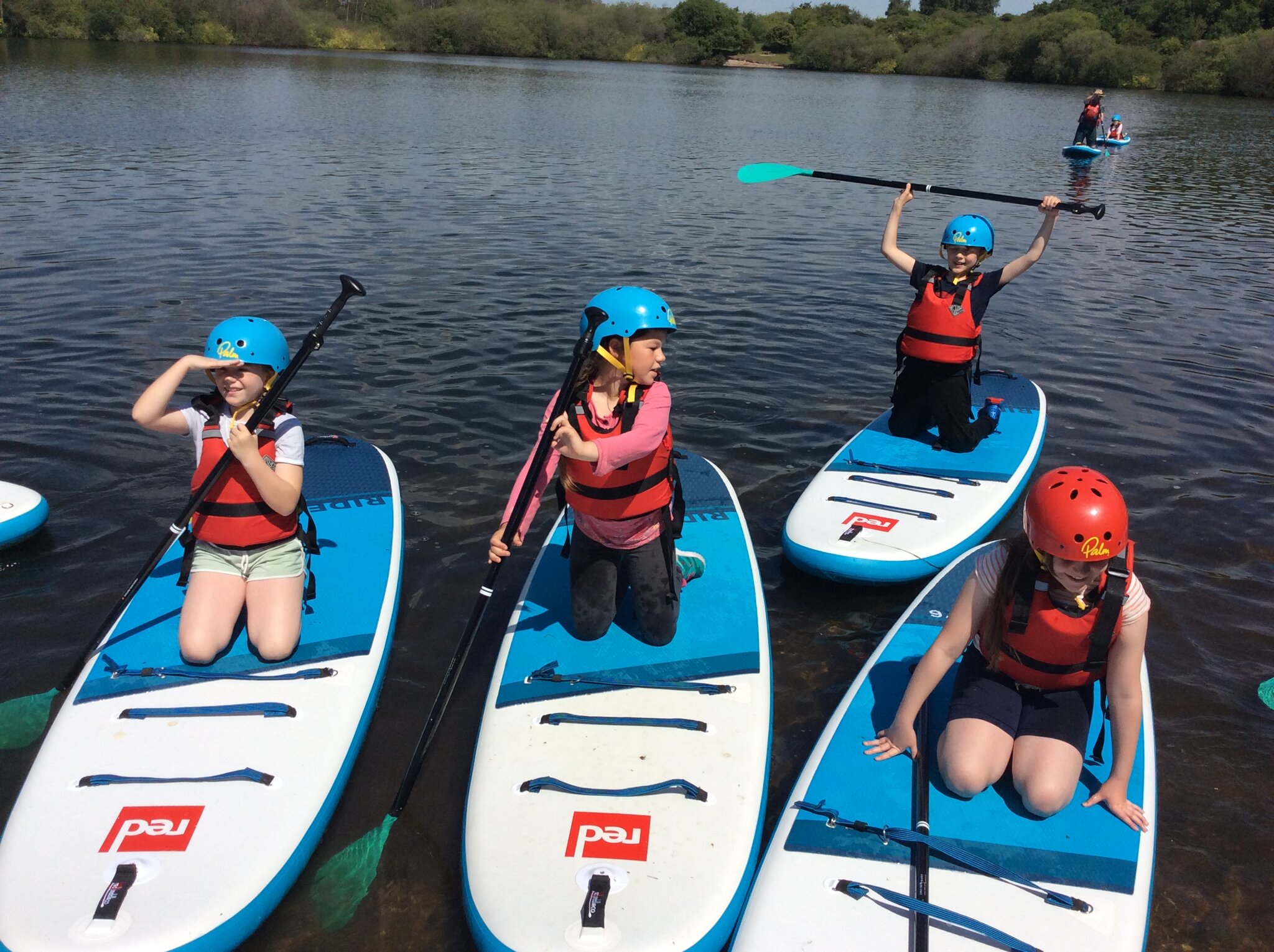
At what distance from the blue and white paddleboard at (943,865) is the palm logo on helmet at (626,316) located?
1.81 metres

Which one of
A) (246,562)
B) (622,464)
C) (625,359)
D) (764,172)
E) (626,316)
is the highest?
(764,172)

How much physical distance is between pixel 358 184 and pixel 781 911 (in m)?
16.3

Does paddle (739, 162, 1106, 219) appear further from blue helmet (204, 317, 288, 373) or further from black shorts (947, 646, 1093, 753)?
blue helmet (204, 317, 288, 373)

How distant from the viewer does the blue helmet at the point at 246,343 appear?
385 centimetres

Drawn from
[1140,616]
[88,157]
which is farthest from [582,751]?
[88,157]

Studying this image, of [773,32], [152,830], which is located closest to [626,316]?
[152,830]

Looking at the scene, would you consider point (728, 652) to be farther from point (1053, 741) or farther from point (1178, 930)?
point (1178, 930)

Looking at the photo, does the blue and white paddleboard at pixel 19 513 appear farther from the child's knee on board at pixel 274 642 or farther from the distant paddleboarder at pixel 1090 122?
the distant paddleboarder at pixel 1090 122

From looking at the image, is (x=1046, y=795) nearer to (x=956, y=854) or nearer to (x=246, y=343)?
(x=956, y=854)

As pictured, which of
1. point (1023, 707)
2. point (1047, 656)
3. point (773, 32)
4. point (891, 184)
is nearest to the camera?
point (1047, 656)

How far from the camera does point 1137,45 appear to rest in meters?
57.5

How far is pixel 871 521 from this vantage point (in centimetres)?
539

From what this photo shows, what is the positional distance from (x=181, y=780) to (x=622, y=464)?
2.03 meters

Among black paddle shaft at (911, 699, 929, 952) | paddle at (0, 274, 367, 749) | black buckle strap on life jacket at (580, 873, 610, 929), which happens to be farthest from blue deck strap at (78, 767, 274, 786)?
black paddle shaft at (911, 699, 929, 952)
